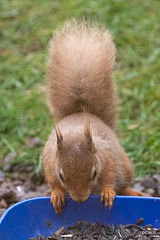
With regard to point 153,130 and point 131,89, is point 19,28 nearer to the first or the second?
point 131,89

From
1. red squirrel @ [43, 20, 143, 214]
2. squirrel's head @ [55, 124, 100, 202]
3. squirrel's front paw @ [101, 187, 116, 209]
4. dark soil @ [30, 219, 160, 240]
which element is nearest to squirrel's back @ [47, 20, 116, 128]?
red squirrel @ [43, 20, 143, 214]

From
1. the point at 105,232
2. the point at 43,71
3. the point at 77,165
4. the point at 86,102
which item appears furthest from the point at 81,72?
the point at 43,71

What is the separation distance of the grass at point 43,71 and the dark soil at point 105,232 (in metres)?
0.89

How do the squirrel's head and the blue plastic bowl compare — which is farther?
the blue plastic bowl

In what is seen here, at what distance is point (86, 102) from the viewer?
2836 mm

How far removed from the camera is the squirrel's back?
2.81 metres

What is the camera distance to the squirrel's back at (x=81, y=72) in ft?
9.23

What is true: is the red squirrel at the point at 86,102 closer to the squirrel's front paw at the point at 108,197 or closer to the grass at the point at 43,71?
the squirrel's front paw at the point at 108,197

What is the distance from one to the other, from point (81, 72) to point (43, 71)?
1415 mm

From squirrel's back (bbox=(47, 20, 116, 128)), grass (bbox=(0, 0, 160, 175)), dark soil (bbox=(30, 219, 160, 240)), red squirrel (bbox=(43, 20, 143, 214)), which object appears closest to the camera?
dark soil (bbox=(30, 219, 160, 240))

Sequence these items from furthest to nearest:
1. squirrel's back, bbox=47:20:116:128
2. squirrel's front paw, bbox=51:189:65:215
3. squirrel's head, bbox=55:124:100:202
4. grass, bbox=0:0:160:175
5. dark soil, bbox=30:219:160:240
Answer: grass, bbox=0:0:160:175, squirrel's back, bbox=47:20:116:128, squirrel's front paw, bbox=51:189:65:215, dark soil, bbox=30:219:160:240, squirrel's head, bbox=55:124:100:202

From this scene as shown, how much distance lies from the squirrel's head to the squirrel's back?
49 cm

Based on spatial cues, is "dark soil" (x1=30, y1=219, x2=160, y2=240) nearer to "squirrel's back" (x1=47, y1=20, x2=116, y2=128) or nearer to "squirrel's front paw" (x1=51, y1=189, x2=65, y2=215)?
"squirrel's front paw" (x1=51, y1=189, x2=65, y2=215)

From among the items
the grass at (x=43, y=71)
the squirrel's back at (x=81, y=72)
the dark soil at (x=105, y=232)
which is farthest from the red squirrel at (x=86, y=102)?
the grass at (x=43, y=71)
